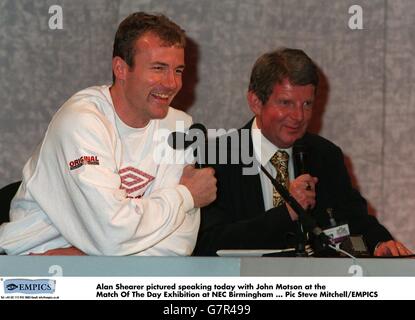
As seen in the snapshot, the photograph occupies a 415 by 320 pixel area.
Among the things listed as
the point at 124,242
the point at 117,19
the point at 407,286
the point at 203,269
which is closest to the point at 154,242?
the point at 124,242

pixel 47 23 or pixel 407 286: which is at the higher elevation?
pixel 47 23

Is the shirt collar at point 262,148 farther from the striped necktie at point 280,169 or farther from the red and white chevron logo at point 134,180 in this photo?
the red and white chevron logo at point 134,180

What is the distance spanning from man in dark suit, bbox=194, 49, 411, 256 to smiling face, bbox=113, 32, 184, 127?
339 millimetres

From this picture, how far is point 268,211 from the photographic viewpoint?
2.86m

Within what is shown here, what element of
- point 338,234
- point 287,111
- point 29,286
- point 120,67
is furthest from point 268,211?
point 29,286

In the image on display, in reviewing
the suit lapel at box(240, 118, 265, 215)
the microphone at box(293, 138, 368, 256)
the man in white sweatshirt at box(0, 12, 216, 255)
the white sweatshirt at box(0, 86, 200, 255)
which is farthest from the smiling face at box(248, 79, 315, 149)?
the white sweatshirt at box(0, 86, 200, 255)

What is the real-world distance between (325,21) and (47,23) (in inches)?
44.4

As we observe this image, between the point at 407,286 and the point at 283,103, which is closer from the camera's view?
the point at 407,286

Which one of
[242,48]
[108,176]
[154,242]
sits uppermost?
[242,48]

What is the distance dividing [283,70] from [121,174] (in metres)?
0.77

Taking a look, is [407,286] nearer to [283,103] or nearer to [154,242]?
[154,242]

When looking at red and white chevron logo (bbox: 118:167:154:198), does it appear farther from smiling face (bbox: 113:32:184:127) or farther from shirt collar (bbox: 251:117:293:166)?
shirt collar (bbox: 251:117:293:166)

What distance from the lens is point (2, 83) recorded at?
11.7ft

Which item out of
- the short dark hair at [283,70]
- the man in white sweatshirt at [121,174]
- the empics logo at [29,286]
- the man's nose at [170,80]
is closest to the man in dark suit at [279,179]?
the short dark hair at [283,70]
